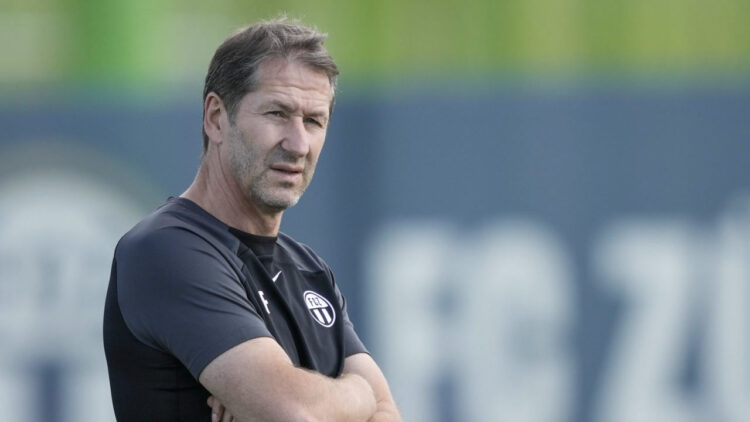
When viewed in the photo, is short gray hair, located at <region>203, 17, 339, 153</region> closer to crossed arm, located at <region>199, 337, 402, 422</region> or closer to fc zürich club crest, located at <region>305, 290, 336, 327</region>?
fc zürich club crest, located at <region>305, 290, 336, 327</region>

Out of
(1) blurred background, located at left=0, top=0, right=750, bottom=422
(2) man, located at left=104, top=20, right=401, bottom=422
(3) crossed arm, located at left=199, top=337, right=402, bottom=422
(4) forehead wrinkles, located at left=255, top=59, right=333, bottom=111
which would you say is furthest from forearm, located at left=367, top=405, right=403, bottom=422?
(1) blurred background, located at left=0, top=0, right=750, bottom=422

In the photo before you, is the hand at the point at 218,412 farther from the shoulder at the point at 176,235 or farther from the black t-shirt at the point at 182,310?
the shoulder at the point at 176,235

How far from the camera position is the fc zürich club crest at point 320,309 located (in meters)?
2.46

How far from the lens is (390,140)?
4422 mm

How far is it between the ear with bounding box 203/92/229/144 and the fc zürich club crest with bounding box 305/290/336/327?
0.36 m

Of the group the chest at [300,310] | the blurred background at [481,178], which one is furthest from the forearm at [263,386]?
the blurred background at [481,178]

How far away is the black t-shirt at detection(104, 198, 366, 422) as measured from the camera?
2.15 metres

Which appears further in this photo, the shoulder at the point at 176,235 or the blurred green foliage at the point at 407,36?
the blurred green foliage at the point at 407,36

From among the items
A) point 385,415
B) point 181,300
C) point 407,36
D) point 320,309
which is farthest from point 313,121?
point 407,36

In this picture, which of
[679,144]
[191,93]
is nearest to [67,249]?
[191,93]

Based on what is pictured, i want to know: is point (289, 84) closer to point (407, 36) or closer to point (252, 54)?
point (252, 54)

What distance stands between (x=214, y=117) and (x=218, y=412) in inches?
24.7

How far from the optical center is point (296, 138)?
2414mm

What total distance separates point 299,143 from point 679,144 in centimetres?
252
